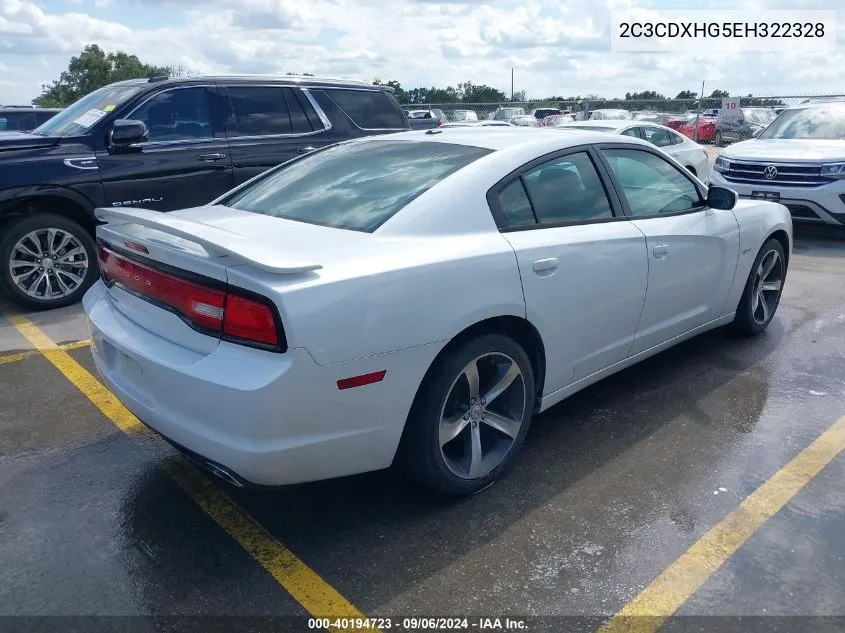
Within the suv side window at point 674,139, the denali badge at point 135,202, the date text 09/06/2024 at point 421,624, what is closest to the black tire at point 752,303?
the date text 09/06/2024 at point 421,624

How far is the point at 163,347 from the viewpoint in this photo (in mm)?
2678

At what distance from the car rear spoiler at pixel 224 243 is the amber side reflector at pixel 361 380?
40 centimetres

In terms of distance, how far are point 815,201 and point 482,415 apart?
7235mm

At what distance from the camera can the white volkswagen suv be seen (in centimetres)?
847

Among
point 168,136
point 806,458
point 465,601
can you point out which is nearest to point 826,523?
point 806,458

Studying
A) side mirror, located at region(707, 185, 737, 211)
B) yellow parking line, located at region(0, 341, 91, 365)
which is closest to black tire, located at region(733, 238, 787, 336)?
side mirror, located at region(707, 185, 737, 211)

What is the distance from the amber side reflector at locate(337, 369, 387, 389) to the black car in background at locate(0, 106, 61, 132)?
36.5ft

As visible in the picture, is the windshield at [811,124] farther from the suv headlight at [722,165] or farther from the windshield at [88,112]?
the windshield at [88,112]

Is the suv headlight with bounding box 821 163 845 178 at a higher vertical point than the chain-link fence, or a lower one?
lower

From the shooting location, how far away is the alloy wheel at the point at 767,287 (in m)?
4.98

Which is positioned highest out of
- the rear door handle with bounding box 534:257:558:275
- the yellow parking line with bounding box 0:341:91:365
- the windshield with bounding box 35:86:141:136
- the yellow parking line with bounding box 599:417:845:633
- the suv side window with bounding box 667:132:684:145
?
the windshield with bounding box 35:86:141:136

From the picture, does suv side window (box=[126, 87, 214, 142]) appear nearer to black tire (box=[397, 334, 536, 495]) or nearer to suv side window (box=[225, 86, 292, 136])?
suv side window (box=[225, 86, 292, 136])

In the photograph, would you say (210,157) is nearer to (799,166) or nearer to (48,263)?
(48,263)

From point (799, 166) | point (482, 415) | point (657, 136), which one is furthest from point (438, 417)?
point (657, 136)
